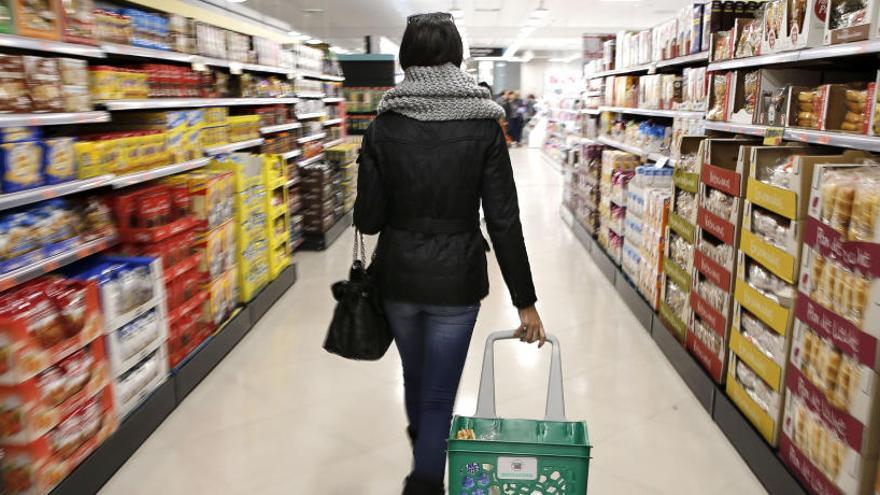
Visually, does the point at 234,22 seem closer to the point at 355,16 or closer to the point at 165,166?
the point at 165,166

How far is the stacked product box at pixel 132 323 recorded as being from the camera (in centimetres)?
288

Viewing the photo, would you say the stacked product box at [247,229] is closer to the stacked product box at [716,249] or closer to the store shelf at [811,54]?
the stacked product box at [716,249]

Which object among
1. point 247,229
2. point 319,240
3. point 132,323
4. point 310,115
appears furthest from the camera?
point 310,115

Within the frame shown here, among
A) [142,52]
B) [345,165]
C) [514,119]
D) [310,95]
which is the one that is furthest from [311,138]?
[514,119]

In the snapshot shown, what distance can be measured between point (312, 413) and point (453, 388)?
139cm

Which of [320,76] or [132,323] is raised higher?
[320,76]

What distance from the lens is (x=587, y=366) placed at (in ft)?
Answer: 13.4

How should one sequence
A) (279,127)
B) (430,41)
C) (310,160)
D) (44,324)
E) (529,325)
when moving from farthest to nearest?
(310,160), (279,127), (44,324), (529,325), (430,41)

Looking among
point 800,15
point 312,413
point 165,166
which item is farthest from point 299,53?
point 800,15

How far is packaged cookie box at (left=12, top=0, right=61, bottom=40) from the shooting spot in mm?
2580

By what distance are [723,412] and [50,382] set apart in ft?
9.42

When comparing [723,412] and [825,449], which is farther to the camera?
[723,412]

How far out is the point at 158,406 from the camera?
3264 mm

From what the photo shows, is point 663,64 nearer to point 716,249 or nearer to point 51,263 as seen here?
point 716,249
